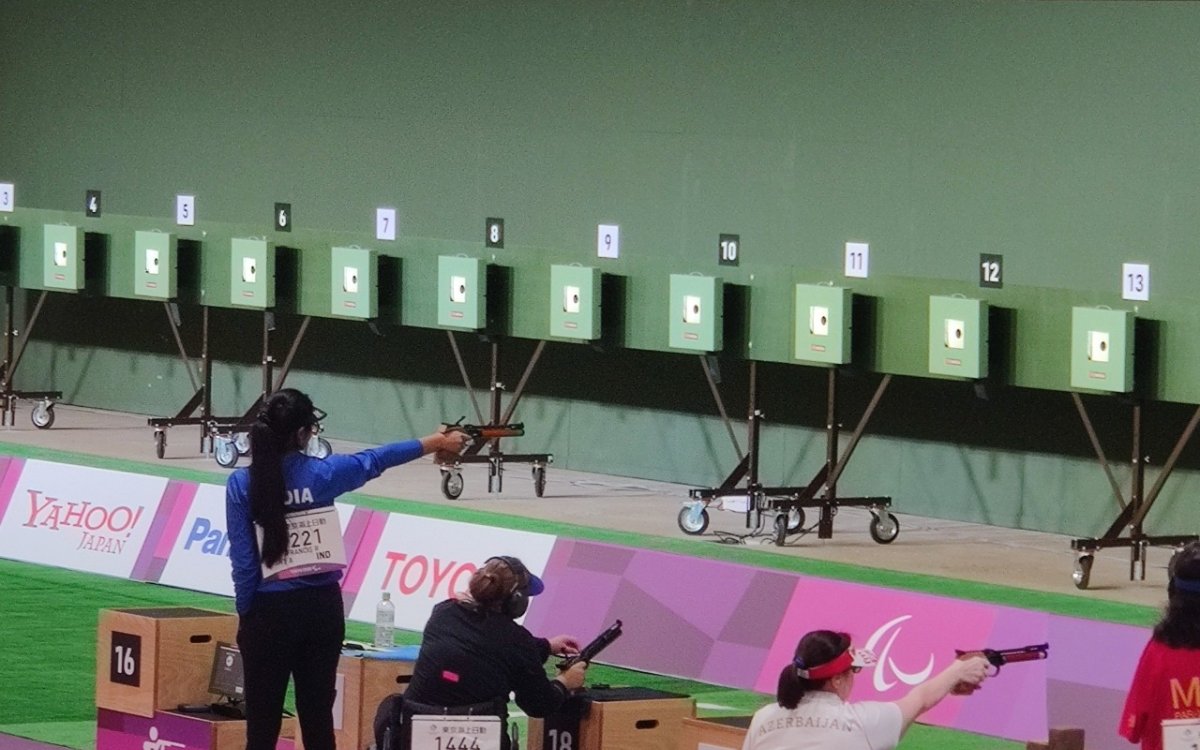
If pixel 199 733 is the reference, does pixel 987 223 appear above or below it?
above

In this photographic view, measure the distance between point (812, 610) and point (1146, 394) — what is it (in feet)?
12.8

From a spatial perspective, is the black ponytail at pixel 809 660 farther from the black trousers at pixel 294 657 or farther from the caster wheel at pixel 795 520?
the caster wheel at pixel 795 520

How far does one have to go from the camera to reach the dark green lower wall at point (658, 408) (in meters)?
16.4

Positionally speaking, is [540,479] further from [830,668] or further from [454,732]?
[830,668]

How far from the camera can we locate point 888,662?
11.0m

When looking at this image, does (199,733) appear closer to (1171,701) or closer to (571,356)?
(1171,701)

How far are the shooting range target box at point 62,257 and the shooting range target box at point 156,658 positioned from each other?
11028 millimetres

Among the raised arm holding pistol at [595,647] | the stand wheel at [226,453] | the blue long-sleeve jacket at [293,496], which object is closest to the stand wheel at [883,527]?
the stand wheel at [226,453]

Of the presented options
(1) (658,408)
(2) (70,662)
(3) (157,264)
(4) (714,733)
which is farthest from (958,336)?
(4) (714,733)

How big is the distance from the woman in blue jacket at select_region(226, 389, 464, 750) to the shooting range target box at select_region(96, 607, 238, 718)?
133 centimetres

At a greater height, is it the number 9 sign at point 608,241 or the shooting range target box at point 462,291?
the number 9 sign at point 608,241

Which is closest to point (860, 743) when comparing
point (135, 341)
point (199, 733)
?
point (199, 733)

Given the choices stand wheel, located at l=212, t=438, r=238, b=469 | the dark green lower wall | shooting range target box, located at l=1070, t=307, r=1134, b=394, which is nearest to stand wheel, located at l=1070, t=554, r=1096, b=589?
the dark green lower wall

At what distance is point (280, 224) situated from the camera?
18938mm
